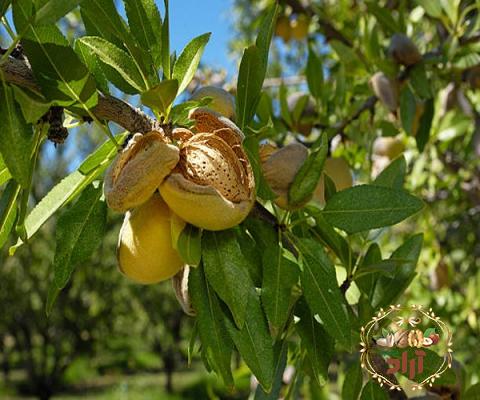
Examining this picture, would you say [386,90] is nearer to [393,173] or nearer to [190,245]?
[393,173]

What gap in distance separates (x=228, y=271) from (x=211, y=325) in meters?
0.06

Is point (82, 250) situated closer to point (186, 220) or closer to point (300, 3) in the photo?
point (186, 220)

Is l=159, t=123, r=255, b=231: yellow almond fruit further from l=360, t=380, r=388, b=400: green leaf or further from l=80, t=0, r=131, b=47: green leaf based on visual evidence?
l=360, t=380, r=388, b=400: green leaf

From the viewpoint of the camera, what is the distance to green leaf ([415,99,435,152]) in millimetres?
1347

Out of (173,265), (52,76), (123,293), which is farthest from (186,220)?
(123,293)

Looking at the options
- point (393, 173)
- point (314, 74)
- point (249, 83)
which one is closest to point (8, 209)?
point (249, 83)

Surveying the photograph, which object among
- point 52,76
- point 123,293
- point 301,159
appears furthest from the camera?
point 123,293

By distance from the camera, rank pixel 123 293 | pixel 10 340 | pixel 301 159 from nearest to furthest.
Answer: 1. pixel 301 159
2. pixel 123 293
3. pixel 10 340

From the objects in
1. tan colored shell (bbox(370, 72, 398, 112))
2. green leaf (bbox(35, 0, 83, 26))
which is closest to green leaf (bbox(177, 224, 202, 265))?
green leaf (bbox(35, 0, 83, 26))

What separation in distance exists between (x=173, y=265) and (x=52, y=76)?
0.22m

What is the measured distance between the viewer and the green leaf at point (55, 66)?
1.94ft

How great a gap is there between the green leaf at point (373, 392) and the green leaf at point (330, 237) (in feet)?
0.49

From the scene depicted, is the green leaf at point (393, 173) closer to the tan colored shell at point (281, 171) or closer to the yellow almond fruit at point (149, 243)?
the tan colored shell at point (281, 171)

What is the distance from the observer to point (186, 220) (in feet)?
1.99
